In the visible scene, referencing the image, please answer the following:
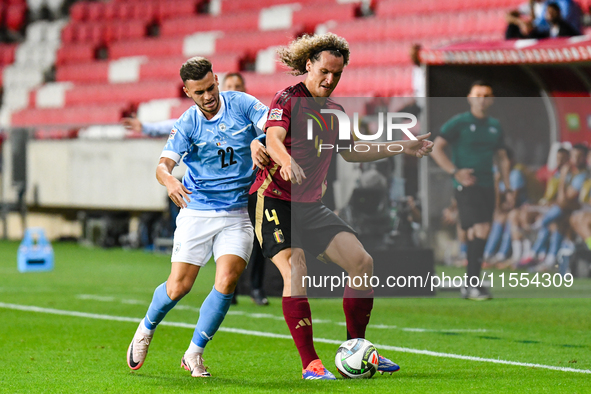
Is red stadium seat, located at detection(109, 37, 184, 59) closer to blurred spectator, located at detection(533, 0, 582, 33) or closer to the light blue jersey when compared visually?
blurred spectator, located at detection(533, 0, 582, 33)

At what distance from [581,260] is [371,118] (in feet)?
15.4

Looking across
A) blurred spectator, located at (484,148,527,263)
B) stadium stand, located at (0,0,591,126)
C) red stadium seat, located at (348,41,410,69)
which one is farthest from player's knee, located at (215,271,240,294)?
red stadium seat, located at (348,41,410,69)

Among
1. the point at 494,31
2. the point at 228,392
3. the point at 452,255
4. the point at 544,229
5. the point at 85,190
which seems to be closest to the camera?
the point at 228,392

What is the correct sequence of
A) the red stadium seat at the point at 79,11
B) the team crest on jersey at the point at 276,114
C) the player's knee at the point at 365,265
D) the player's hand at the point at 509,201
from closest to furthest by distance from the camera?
the team crest on jersey at the point at 276,114 → the player's knee at the point at 365,265 → the player's hand at the point at 509,201 → the red stadium seat at the point at 79,11

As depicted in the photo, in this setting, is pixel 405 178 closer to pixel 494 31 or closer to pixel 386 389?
pixel 386 389

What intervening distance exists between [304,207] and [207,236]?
0.59 meters

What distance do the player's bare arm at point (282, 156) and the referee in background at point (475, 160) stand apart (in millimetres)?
4523

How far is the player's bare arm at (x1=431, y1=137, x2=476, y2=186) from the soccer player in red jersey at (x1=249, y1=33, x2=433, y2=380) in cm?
415

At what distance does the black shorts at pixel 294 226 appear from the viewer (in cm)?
494

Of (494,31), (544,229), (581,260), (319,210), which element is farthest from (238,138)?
(494,31)

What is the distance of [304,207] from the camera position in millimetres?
5008

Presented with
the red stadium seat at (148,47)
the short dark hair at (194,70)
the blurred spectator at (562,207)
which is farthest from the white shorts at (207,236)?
the red stadium seat at (148,47)

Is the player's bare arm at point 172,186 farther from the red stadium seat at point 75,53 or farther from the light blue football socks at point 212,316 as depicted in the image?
the red stadium seat at point 75,53

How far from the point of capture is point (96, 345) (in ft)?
20.6
